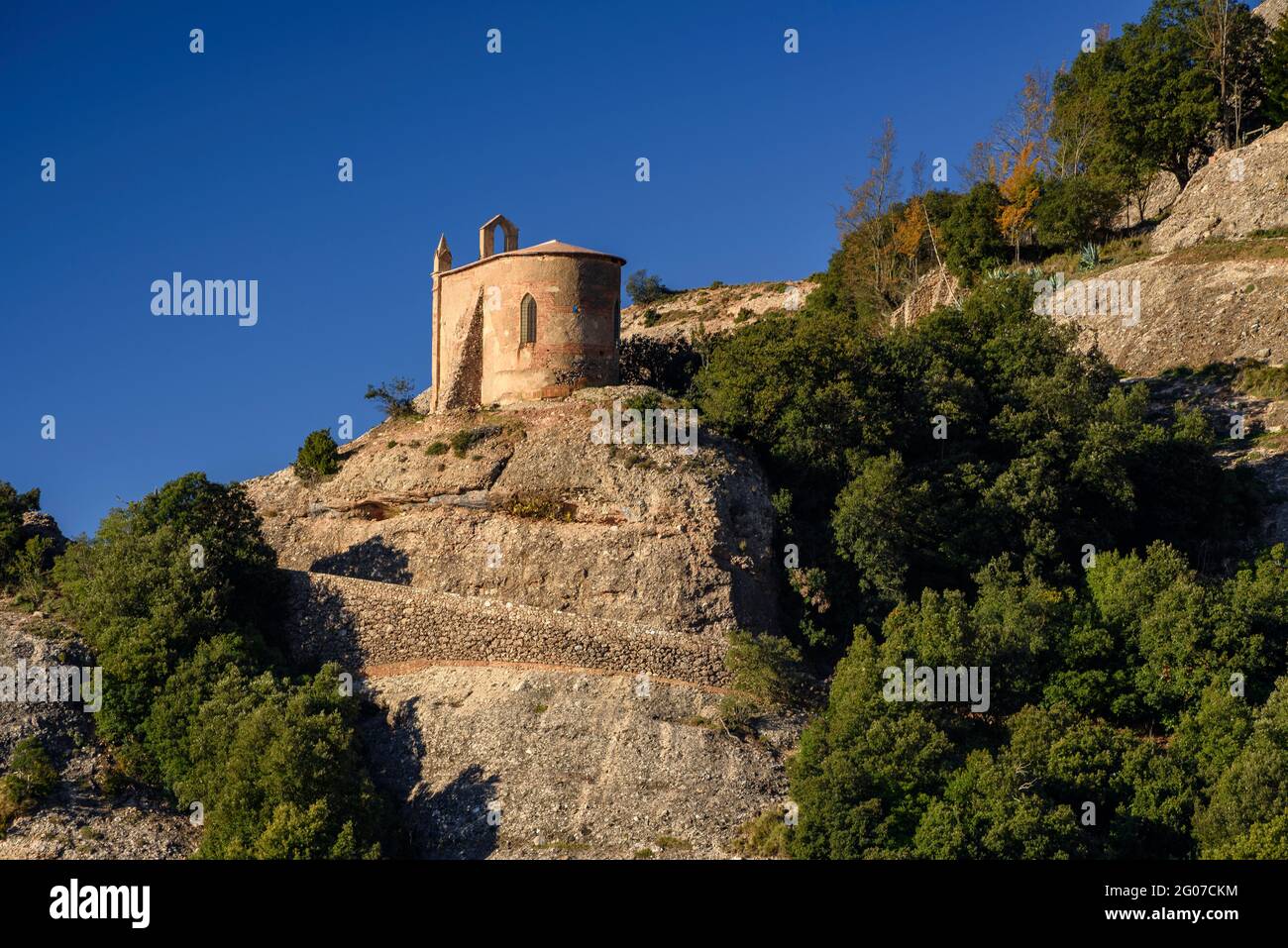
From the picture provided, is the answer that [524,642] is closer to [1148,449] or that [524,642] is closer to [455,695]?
[455,695]

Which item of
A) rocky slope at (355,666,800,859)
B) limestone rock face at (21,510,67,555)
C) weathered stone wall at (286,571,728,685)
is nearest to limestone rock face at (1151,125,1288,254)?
weathered stone wall at (286,571,728,685)

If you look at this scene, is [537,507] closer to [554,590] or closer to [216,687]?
[554,590]

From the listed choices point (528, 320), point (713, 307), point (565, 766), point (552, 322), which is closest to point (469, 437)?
point (528, 320)

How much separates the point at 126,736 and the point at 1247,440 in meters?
36.0

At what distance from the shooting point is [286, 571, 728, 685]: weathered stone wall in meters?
47.6

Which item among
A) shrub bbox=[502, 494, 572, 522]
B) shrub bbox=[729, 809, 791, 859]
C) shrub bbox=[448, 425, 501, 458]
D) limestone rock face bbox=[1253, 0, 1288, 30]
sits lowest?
shrub bbox=[729, 809, 791, 859]

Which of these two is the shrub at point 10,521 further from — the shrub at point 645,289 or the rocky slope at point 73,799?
the shrub at point 645,289

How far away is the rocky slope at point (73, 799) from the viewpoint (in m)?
43.5

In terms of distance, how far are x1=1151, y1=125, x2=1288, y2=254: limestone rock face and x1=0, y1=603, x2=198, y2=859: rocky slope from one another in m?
45.2

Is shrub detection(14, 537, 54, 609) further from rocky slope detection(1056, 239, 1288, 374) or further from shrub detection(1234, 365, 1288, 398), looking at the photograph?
shrub detection(1234, 365, 1288, 398)
